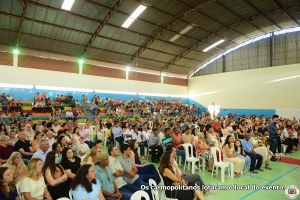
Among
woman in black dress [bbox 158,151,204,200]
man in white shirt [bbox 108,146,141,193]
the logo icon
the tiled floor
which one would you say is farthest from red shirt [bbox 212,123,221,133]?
man in white shirt [bbox 108,146,141,193]

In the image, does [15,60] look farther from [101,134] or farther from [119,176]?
[119,176]

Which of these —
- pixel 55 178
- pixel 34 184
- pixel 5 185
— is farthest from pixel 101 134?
pixel 5 185

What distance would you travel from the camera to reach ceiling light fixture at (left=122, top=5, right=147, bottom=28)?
11666mm

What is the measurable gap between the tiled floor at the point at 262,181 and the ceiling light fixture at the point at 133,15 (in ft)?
31.8

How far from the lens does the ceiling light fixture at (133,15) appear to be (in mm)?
11666

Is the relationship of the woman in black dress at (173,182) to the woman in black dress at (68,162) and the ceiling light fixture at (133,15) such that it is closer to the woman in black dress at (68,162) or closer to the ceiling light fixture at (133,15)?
the woman in black dress at (68,162)

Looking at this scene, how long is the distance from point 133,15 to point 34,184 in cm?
1137

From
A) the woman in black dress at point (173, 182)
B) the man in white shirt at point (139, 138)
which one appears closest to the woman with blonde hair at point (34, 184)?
the woman in black dress at point (173, 182)

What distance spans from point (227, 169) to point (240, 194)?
4.70 feet

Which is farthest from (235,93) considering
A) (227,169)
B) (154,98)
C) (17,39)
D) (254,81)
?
(17,39)

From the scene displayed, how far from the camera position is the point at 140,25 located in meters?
13.5

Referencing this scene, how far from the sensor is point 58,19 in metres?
11.5

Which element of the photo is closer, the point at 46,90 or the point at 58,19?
the point at 58,19

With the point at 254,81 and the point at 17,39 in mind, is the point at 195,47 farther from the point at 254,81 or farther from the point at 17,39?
the point at 17,39
